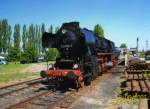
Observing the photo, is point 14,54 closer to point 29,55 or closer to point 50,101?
point 29,55

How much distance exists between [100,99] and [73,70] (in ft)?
8.95

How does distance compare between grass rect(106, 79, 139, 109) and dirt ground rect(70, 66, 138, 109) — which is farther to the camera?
grass rect(106, 79, 139, 109)

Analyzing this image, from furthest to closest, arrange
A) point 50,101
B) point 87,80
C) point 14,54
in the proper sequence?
point 14,54 < point 87,80 < point 50,101

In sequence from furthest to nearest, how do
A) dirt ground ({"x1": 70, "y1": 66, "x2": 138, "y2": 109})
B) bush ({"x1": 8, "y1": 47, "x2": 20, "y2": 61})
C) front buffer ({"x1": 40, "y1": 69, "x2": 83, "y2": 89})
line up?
bush ({"x1": 8, "y1": 47, "x2": 20, "y2": 61})
front buffer ({"x1": 40, "y1": 69, "x2": 83, "y2": 89})
dirt ground ({"x1": 70, "y1": 66, "x2": 138, "y2": 109})

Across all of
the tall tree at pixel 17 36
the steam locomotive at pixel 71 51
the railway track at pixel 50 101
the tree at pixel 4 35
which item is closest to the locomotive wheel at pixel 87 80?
the steam locomotive at pixel 71 51

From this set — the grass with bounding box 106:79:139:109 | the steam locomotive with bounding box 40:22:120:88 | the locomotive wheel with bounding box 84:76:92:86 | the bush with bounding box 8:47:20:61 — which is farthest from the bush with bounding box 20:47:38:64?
the grass with bounding box 106:79:139:109

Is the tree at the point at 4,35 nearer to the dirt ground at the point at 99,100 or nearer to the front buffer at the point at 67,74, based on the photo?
the front buffer at the point at 67,74

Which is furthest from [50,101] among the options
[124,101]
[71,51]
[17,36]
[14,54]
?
[17,36]

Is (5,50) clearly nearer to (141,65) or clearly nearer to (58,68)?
(141,65)

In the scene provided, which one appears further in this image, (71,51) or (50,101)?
(71,51)

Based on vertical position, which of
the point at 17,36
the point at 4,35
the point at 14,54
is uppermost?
the point at 17,36

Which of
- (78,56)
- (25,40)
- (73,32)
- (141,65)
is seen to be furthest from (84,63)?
(25,40)

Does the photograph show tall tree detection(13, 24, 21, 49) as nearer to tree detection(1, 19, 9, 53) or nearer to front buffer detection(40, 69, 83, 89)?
tree detection(1, 19, 9, 53)

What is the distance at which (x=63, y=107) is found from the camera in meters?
12.1
